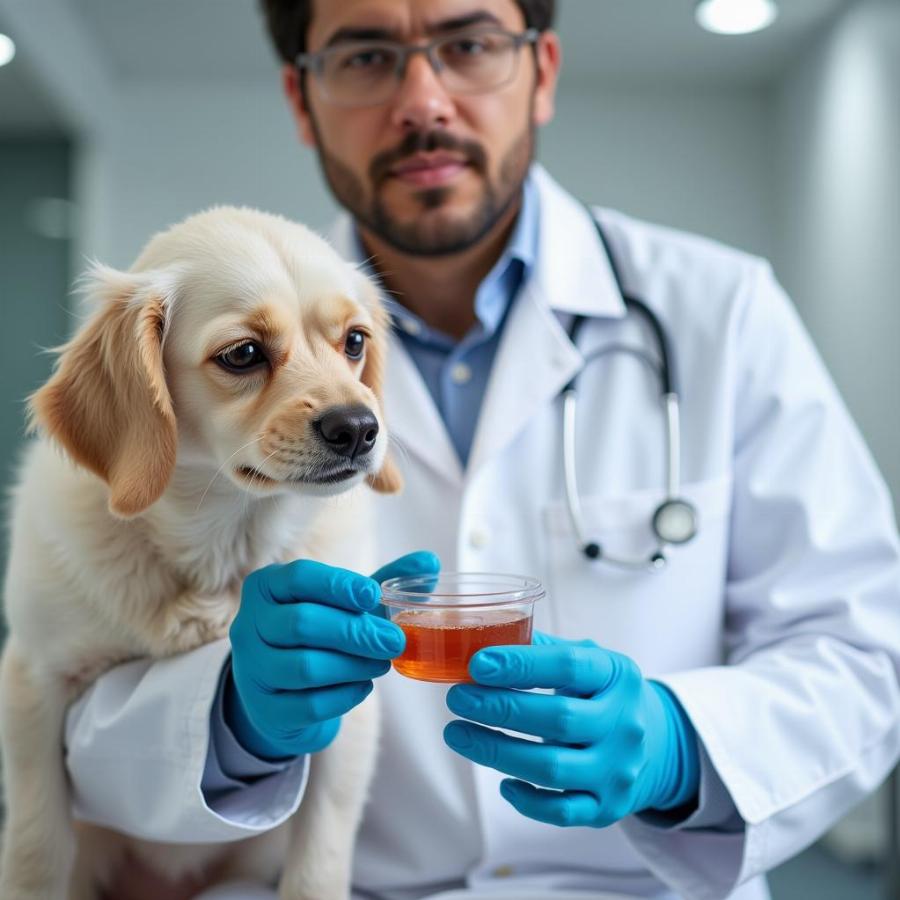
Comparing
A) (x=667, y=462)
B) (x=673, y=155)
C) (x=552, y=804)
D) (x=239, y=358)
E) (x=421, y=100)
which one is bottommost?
(x=552, y=804)

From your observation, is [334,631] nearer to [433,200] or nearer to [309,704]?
[309,704]

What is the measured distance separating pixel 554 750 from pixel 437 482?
1.82ft

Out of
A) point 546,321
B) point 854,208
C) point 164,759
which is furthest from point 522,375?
point 854,208

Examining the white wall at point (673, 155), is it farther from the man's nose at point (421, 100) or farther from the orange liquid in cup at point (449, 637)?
the orange liquid in cup at point (449, 637)

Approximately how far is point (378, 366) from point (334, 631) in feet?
1.28

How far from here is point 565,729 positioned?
971mm

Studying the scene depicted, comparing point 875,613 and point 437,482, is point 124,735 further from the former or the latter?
point 875,613

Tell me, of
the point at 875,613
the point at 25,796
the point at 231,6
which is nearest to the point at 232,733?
the point at 25,796

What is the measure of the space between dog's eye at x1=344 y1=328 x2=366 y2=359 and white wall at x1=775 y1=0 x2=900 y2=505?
3.31m

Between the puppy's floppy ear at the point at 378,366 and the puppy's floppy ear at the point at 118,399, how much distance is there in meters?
0.25

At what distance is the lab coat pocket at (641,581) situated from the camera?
1406mm

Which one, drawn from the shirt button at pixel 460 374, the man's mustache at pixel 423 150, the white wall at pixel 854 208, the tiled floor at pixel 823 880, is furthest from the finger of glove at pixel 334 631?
the white wall at pixel 854 208

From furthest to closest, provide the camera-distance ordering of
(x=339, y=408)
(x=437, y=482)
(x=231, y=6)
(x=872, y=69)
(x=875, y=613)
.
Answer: (x=231, y=6) → (x=872, y=69) → (x=437, y=482) → (x=875, y=613) → (x=339, y=408)

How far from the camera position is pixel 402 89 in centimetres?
147
